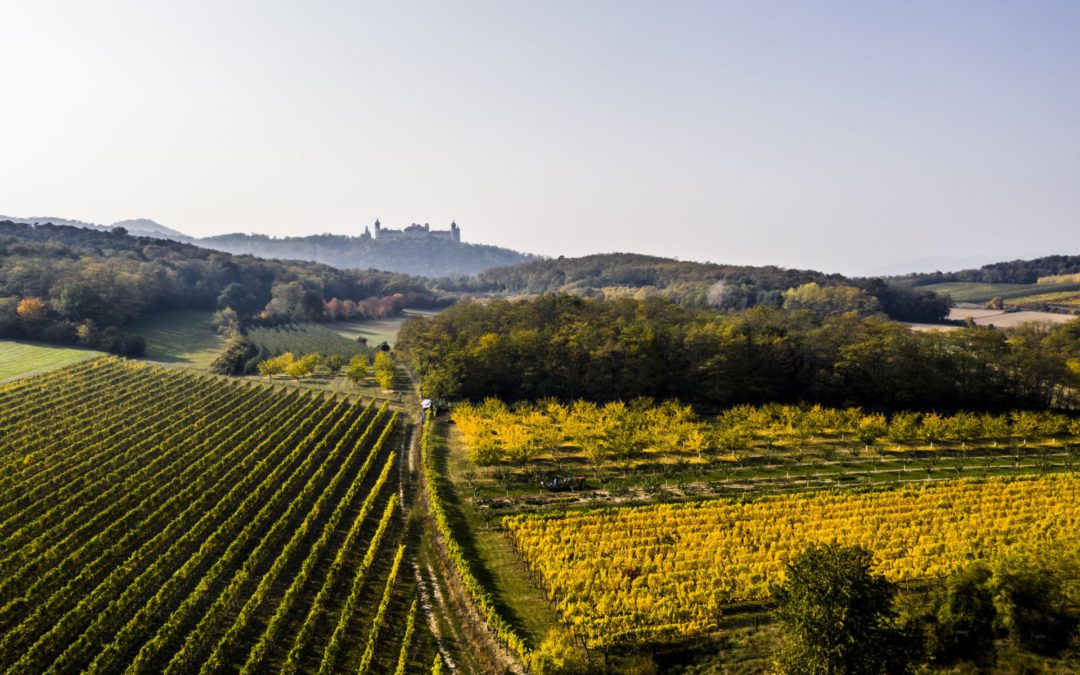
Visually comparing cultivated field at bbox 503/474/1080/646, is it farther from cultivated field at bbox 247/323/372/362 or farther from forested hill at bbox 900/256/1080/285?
forested hill at bbox 900/256/1080/285

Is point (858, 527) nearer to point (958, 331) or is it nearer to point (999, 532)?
point (999, 532)

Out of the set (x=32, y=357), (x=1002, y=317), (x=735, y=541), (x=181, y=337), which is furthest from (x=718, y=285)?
(x=32, y=357)

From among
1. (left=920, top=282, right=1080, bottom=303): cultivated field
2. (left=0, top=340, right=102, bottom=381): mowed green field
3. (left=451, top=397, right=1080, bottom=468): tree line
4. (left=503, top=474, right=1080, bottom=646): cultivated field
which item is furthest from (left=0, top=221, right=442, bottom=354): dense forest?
(left=920, top=282, right=1080, bottom=303): cultivated field

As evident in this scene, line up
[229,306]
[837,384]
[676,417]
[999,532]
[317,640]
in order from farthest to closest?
[229,306]
[837,384]
[676,417]
[999,532]
[317,640]

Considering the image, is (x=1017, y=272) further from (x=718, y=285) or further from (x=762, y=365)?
(x=762, y=365)

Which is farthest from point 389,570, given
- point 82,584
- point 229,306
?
point 229,306

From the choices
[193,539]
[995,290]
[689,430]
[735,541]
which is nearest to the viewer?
[193,539]

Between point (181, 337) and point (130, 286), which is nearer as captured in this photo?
point (181, 337)
